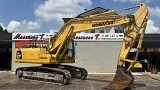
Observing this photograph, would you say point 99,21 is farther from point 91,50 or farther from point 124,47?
point 91,50

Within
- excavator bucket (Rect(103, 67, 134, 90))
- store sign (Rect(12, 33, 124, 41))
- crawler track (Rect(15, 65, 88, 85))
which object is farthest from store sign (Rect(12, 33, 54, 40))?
excavator bucket (Rect(103, 67, 134, 90))

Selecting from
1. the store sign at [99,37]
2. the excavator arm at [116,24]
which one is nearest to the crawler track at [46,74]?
the excavator arm at [116,24]

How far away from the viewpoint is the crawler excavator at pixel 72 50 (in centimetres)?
1593

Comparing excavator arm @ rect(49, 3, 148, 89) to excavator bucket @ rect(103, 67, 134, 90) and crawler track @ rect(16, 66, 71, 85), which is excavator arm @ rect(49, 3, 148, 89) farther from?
crawler track @ rect(16, 66, 71, 85)

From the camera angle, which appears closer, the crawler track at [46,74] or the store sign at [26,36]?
the crawler track at [46,74]

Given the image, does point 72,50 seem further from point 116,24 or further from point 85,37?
point 85,37

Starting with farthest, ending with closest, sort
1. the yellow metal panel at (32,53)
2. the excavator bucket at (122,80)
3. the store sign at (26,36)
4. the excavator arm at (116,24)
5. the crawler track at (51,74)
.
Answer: the store sign at (26,36)
the yellow metal panel at (32,53)
the crawler track at (51,74)
the excavator arm at (116,24)
the excavator bucket at (122,80)

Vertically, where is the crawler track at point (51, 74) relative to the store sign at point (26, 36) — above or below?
below

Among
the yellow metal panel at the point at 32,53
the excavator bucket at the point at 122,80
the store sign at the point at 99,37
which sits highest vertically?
the store sign at the point at 99,37

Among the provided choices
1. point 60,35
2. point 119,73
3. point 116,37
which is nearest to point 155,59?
point 116,37

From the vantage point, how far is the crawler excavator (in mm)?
15930

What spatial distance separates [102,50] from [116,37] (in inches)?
71.2

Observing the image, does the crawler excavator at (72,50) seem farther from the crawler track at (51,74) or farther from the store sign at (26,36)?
the store sign at (26,36)

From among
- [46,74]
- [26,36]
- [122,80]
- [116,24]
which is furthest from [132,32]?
[26,36]
